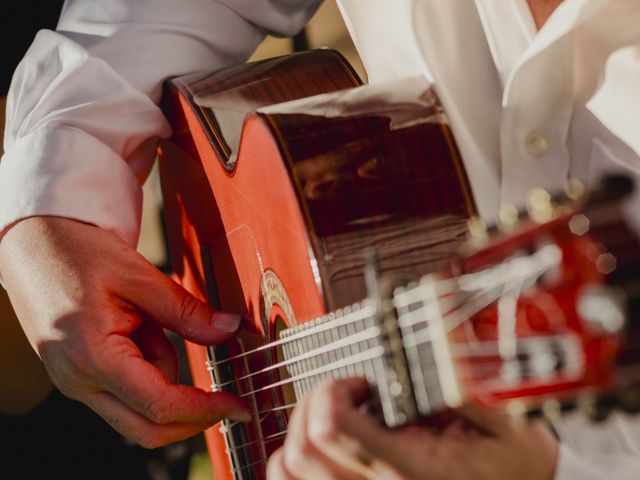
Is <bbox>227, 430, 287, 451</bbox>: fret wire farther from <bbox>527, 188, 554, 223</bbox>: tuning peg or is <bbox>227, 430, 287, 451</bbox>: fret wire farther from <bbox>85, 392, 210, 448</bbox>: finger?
<bbox>527, 188, 554, 223</bbox>: tuning peg

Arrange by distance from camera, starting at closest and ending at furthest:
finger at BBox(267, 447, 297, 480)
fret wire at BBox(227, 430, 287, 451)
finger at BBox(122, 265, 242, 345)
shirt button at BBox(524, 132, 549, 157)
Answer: finger at BBox(267, 447, 297, 480), shirt button at BBox(524, 132, 549, 157), fret wire at BBox(227, 430, 287, 451), finger at BBox(122, 265, 242, 345)

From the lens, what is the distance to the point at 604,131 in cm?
81

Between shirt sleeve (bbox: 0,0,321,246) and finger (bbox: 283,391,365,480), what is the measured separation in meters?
0.53

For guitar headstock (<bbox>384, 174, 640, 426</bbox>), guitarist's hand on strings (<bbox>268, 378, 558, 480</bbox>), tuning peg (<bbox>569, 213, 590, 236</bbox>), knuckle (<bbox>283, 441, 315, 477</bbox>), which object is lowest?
knuckle (<bbox>283, 441, 315, 477</bbox>)

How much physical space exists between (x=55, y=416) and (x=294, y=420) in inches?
61.0

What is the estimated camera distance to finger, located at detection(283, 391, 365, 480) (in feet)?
2.24

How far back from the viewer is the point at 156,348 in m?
1.09

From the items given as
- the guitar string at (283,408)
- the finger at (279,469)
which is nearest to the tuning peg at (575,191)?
the guitar string at (283,408)

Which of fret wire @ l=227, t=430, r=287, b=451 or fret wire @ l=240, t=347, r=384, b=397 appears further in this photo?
fret wire @ l=227, t=430, r=287, b=451

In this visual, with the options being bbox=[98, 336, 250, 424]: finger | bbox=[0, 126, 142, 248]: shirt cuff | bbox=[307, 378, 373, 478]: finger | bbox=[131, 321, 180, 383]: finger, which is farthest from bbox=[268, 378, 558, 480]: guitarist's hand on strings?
bbox=[0, 126, 142, 248]: shirt cuff

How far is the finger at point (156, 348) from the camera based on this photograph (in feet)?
3.59

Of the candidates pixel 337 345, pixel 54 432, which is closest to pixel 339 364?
pixel 337 345

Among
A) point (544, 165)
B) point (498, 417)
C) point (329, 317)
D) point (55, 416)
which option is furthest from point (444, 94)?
point (55, 416)

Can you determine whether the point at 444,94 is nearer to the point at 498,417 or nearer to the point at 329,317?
the point at 329,317
